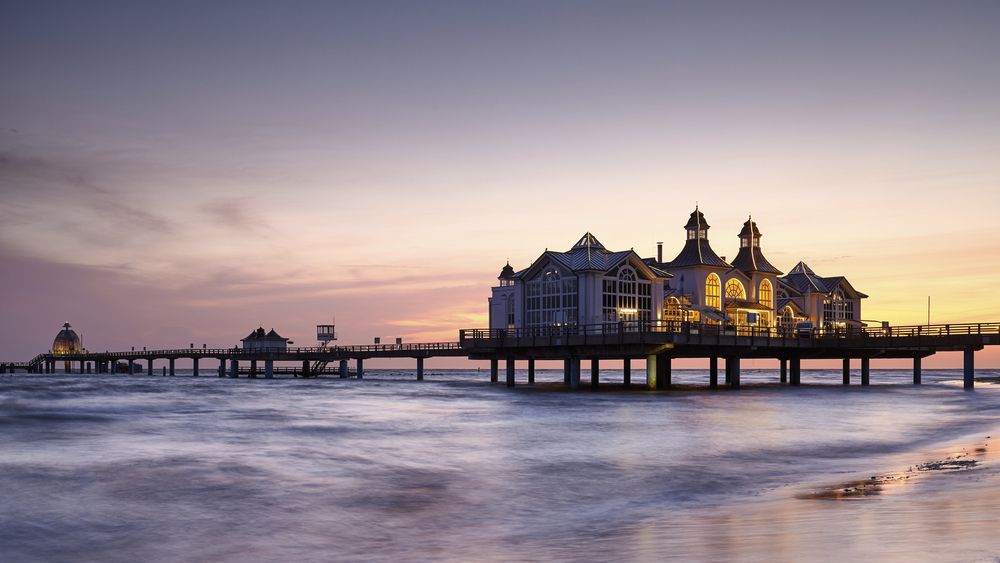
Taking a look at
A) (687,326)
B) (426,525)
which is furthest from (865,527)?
(687,326)

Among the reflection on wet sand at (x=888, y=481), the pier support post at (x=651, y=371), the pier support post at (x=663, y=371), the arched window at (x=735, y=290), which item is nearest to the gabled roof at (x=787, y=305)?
the arched window at (x=735, y=290)

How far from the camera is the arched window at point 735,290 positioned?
6869cm

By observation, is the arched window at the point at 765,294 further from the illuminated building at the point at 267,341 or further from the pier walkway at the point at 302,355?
the illuminated building at the point at 267,341

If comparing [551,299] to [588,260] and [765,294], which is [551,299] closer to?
[588,260]

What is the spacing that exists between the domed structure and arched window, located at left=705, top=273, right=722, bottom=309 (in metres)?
134

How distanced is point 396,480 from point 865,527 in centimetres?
1054

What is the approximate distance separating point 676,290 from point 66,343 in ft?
447

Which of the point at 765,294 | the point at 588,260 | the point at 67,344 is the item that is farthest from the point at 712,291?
the point at 67,344

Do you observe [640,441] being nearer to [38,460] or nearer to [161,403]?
[38,460]

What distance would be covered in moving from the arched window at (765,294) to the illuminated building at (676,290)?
3.6 inches

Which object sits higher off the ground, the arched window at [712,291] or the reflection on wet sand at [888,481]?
the arched window at [712,291]

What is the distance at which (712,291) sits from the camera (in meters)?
67.1

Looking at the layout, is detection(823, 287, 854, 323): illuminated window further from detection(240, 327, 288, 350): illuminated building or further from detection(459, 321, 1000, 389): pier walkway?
detection(240, 327, 288, 350): illuminated building

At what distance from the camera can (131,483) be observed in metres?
16.2
